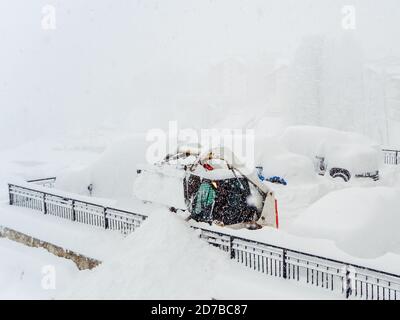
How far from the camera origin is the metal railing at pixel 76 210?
36.2ft

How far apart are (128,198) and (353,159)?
9.19 meters

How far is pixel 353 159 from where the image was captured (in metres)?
16.2

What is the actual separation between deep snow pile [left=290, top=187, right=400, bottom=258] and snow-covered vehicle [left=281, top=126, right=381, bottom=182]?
6.38 metres

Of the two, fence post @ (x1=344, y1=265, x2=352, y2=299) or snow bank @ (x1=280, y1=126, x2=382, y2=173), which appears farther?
snow bank @ (x1=280, y1=126, x2=382, y2=173)

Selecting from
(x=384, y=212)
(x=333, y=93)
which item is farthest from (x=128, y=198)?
(x=333, y=93)

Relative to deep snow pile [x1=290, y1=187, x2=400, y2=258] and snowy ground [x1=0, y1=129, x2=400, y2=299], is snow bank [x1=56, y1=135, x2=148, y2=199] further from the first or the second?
deep snow pile [x1=290, y1=187, x2=400, y2=258]

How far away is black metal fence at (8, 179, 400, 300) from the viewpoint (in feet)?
23.7

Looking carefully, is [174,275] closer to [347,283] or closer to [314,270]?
[314,270]

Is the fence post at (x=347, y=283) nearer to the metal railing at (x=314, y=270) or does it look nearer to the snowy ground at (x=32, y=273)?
the metal railing at (x=314, y=270)

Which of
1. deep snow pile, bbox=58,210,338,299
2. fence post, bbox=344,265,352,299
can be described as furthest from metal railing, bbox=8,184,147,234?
fence post, bbox=344,265,352,299

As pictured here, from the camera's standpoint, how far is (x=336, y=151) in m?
17.0

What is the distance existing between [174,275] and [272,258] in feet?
6.84

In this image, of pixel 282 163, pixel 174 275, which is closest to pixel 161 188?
pixel 174 275
